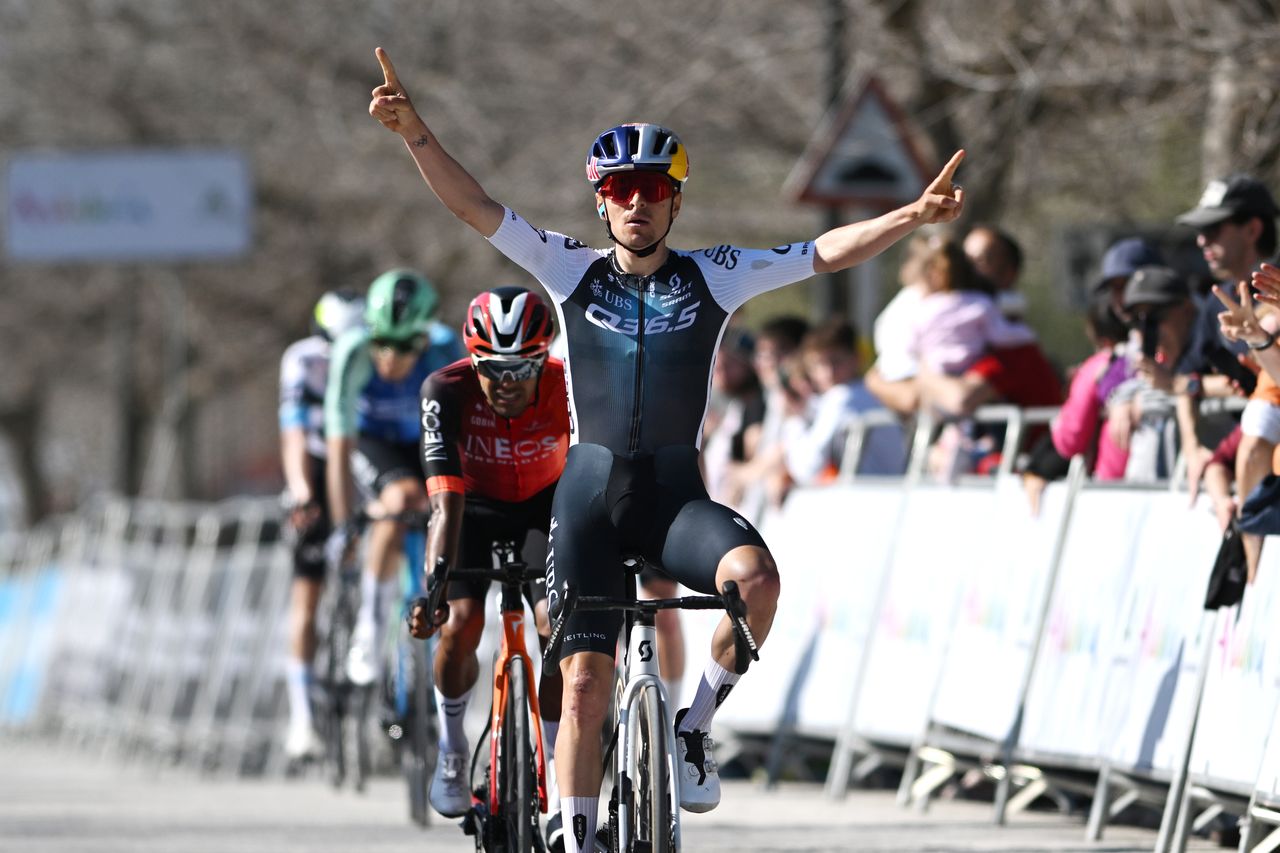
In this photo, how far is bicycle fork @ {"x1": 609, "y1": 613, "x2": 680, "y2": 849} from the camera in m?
6.83

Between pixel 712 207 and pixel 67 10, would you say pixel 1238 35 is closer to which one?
pixel 712 207

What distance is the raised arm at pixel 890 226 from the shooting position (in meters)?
7.33

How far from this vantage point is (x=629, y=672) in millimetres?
7188

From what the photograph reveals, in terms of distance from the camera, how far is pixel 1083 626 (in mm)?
10156

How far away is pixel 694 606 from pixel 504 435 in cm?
200

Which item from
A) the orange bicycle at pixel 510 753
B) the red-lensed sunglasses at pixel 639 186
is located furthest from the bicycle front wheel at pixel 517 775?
the red-lensed sunglasses at pixel 639 186

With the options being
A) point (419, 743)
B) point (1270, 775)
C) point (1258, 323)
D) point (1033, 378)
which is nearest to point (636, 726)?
point (1270, 775)

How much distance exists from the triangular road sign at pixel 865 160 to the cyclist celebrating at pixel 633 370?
6456mm

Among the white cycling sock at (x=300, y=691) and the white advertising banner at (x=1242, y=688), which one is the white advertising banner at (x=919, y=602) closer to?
the white advertising banner at (x=1242, y=688)

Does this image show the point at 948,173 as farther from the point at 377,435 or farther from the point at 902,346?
the point at 377,435

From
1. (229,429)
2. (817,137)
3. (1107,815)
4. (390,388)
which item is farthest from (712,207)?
(229,429)

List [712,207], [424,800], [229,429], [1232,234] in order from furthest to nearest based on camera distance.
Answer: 1. [229,429]
2. [712,207]
3. [424,800]
4. [1232,234]

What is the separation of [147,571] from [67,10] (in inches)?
435

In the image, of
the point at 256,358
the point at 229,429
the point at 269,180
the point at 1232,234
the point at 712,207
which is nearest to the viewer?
the point at 1232,234
